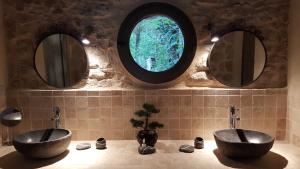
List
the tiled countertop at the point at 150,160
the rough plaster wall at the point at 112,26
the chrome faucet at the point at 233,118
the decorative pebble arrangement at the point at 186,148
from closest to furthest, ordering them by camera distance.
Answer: the tiled countertop at the point at 150,160
the decorative pebble arrangement at the point at 186,148
the chrome faucet at the point at 233,118
the rough plaster wall at the point at 112,26

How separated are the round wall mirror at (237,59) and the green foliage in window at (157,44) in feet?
1.12

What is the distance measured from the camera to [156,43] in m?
2.36

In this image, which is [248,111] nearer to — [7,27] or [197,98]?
[197,98]

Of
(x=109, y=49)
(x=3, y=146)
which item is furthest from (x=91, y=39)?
(x=3, y=146)

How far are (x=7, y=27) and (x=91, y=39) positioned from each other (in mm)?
765

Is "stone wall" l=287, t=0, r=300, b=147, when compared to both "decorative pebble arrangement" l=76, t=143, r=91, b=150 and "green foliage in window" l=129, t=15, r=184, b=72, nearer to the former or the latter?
"green foliage in window" l=129, t=15, r=184, b=72

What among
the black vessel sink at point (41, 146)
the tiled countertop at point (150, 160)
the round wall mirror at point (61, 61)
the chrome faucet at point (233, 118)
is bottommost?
the tiled countertop at point (150, 160)

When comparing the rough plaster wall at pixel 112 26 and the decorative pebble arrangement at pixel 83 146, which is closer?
the decorative pebble arrangement at pixel 83 146

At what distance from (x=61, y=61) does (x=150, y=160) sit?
122cm

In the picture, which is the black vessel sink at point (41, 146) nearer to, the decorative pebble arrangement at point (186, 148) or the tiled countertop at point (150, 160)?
the tiled countertop at point (150, 160)

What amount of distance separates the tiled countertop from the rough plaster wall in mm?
602

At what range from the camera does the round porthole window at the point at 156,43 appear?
2.29 meters

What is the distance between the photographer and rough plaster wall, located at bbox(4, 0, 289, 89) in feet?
7.55

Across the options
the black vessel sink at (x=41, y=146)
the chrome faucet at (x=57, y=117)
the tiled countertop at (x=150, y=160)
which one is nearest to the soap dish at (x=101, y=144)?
the tiled countertop at (x=150, y=160)
